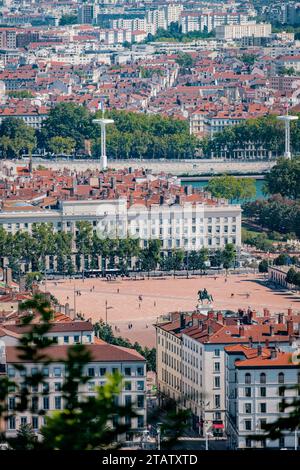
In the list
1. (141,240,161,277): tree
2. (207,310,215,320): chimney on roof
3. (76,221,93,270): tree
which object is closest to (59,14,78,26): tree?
(76,221,93,270): tree

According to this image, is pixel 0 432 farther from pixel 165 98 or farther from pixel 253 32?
pixel 253 32

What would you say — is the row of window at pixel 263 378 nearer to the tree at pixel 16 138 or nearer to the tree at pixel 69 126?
the tree at pixel 16 138

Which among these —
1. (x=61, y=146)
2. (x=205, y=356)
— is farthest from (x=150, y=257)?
(x=61, y=146)

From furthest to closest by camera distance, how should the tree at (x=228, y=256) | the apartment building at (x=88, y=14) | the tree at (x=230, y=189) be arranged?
the apartment building at (x=88, y=14), the tree at (x=230, y=189), the tree at (x=228, y=256)

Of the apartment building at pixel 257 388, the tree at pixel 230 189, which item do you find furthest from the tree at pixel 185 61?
the apartment building at pixel 257 388

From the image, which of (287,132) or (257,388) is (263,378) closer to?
(257,388)

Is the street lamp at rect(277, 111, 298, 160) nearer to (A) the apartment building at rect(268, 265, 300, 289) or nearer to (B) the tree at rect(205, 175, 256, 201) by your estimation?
(B) the tree at rect(205, 175, 256, 201)
